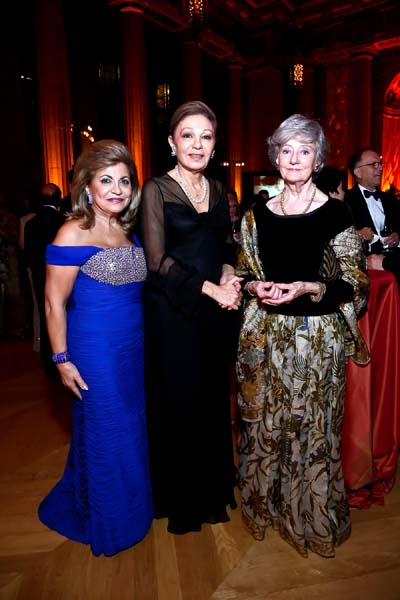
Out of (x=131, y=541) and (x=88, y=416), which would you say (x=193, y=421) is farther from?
(x=131, y=541)

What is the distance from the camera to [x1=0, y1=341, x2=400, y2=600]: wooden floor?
164cm

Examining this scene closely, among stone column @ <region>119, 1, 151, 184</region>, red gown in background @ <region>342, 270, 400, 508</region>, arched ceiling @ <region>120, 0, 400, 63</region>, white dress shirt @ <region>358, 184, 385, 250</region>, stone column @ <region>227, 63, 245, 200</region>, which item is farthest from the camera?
stone column @ <region>227, 63, 245, 200</region>

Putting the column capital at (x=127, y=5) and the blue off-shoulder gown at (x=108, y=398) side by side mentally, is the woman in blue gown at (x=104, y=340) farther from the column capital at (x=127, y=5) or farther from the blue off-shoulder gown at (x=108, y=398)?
the column capital at (x=127, y=5)

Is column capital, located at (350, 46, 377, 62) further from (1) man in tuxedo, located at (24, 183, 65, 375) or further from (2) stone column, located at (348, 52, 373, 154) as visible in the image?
(1) man in tuxedo, located at (24, 183, 65, 375)

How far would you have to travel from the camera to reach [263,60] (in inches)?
457

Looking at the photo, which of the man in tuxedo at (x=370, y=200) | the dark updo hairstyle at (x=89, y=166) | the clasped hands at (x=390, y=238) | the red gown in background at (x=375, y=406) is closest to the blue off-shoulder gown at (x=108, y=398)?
the dark updo hairstyle at (x=89, y=166)

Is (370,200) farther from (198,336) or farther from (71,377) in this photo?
(71,377)

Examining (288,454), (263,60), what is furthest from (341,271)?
(263,60)

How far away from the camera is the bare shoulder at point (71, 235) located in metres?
1.58

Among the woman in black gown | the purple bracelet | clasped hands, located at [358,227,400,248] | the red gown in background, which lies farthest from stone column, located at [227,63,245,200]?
the purple bracelet

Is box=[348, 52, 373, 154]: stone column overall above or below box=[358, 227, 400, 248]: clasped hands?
above

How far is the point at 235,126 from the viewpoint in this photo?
1223 cm

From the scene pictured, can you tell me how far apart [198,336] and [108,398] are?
48 centimetres

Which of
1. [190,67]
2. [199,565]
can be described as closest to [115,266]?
[199,565]
